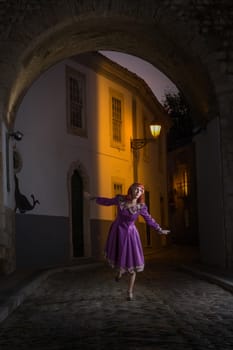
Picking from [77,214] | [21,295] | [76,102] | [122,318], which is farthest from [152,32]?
[77,214]

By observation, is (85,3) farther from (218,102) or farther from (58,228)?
(58,228)

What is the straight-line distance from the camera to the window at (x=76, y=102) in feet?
68.4

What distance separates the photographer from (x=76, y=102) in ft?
70.4

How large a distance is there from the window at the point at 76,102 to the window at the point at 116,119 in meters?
2.53

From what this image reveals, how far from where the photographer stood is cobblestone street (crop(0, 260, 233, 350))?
19.6 ft

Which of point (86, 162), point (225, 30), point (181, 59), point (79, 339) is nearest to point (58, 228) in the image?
point (86, 162)

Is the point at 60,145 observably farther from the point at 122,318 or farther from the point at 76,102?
the point at 122,318

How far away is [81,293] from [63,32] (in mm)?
5742

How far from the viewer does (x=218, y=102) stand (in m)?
13.2

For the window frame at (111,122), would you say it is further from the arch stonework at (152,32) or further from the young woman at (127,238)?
the young woman at (127,238)

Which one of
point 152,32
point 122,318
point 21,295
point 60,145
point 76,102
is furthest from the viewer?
point 76,102

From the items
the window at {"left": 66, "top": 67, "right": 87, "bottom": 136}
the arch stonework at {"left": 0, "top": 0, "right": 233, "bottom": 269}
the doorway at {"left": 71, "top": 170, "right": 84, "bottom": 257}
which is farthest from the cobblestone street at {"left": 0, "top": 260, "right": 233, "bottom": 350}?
the window at {"left": 66, "top": 67, "right": 87, "bottom": 136}

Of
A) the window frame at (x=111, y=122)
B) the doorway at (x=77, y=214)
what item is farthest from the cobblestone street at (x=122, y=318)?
the window frame at (x=111, y=122)

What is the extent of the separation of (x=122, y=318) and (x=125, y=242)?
7.74 ft
